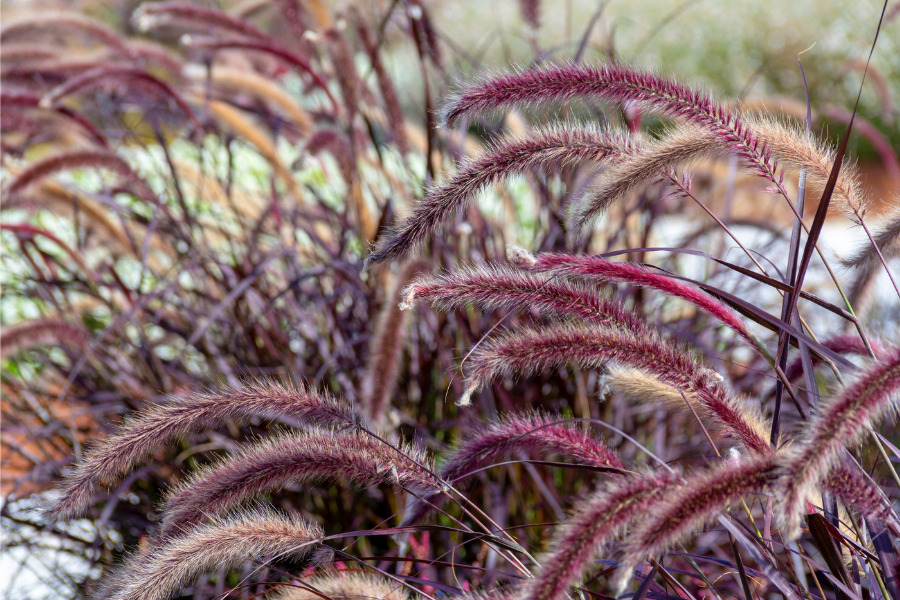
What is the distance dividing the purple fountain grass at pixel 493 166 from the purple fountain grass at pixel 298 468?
27cm

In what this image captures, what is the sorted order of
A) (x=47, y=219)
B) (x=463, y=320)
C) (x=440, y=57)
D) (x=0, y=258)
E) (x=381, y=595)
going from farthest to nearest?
1. (x=47, y=219)
2. (x=0, y=258)
3. (x=440, y=57)
4. (x=463, y=320)
5. (x=381, y=595)

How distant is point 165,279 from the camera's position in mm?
2621

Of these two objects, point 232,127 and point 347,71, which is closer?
point 347,71

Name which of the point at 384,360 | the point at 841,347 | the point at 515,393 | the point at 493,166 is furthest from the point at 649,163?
the point at 515,393

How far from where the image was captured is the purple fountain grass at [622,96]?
43.6 inches

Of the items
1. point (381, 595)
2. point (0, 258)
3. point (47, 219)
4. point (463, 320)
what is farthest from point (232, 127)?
point (47, 219)

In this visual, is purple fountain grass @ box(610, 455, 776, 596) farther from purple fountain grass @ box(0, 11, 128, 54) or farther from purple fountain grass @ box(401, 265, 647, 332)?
purple fountain grass @ box(0, 11, 128, 54)

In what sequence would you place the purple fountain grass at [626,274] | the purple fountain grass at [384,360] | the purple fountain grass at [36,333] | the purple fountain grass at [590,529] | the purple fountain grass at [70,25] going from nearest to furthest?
the purple fountain grass at [590,529]
the purple fountain grass at [626,274]
the purple fountain grass at [384,360]
the purple fountain grass at [36,333]
the purple fountain grass at [70,25]

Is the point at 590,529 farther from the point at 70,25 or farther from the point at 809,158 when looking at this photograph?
the point at 70,25

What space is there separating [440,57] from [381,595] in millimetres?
1607

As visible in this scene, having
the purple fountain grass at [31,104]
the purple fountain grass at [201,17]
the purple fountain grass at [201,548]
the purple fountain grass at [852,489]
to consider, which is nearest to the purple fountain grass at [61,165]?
the purple fountain grass at [31,104]

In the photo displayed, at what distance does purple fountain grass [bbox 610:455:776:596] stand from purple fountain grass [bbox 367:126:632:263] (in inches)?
19.5

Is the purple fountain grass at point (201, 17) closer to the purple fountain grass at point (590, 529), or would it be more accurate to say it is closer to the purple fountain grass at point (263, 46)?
the purple fountain grass at point (263, 46)

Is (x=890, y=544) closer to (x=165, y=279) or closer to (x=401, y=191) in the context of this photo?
(x=401, y=191)
